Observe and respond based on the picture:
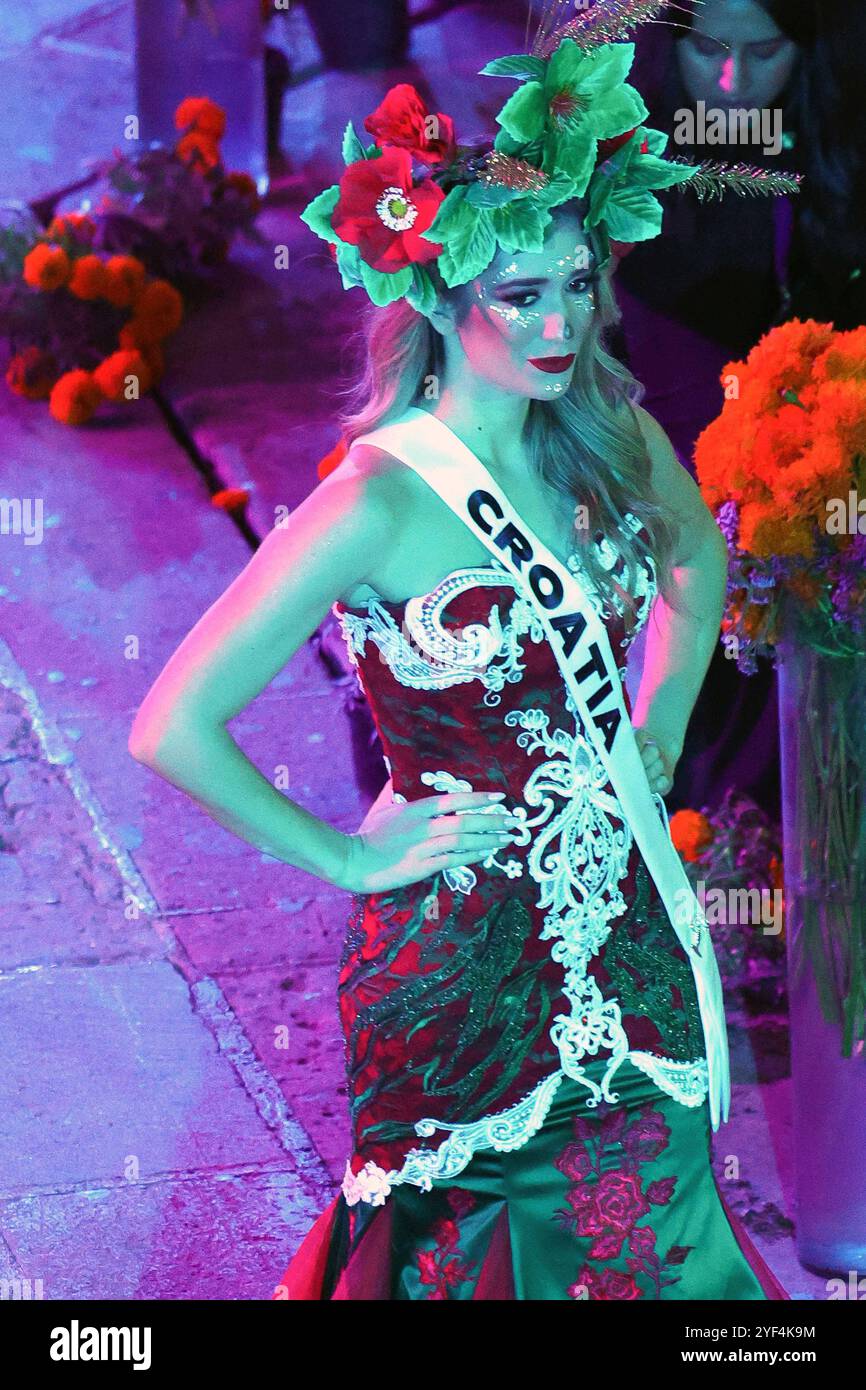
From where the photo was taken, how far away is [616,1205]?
2131mm

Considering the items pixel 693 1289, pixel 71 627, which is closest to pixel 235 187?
pixel 71 627

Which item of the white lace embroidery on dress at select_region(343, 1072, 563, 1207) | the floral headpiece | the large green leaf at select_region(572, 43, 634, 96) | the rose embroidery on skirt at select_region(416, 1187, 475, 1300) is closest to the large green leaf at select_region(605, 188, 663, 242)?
the floral headpiece

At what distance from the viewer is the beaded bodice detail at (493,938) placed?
212cm

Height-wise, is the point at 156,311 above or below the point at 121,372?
above

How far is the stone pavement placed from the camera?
3.35m

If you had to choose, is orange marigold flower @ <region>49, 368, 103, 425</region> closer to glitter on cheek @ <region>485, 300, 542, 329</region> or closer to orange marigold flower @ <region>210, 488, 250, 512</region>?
orange marigold flower @ <region>210, 488, 250, 512</region>

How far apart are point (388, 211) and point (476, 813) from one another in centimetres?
65

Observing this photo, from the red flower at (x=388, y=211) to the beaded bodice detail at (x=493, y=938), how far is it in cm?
34

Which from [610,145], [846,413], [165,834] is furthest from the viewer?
[165,834]

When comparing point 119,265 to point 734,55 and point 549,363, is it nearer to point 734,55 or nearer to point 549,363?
point 734,55

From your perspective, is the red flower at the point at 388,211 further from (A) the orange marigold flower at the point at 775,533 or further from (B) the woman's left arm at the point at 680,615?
(A) the orange marigold flower at the point at 775,533

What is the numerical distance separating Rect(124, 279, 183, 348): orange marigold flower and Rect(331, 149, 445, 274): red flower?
2889mm

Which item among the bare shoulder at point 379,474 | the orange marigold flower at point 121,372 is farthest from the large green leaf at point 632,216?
the orange marigold flower at point 121,372

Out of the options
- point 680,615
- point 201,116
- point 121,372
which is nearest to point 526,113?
point 680,615
